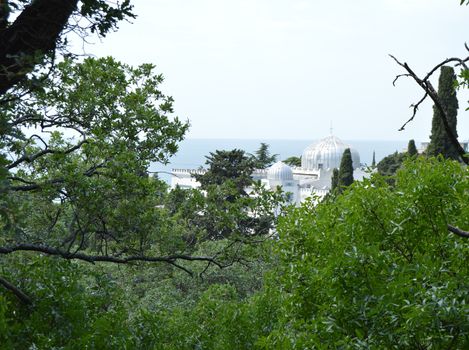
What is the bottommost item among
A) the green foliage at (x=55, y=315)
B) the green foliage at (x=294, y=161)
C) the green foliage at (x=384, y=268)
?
the green foliage at (x=55, y=315)

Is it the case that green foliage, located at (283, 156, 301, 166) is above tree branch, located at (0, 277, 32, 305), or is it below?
above

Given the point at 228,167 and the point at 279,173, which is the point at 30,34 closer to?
the point at 228,167

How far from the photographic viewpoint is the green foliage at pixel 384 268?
4695 millimetres

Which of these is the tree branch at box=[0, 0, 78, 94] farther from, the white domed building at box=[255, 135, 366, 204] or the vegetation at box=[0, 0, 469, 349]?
the white domed building at box=[255, 135, 366, 204]

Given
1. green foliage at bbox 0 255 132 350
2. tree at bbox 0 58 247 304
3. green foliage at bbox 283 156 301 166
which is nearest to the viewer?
green foliage at bbox 0 255 132 350

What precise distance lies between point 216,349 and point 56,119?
3406 millimetres

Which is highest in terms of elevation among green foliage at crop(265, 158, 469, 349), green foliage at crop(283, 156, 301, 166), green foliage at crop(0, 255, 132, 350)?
green foliage at crop(283, 156, 301, 166)

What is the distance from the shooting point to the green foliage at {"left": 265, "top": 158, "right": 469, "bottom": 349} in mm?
4695

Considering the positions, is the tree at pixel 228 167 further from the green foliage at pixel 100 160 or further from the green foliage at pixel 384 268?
the green foliage at pixel 384 268

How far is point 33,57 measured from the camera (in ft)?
12.9

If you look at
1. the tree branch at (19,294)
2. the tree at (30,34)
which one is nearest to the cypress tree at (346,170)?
the tree branch at (19,294)

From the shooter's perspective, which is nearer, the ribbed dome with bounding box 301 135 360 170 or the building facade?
the building facade

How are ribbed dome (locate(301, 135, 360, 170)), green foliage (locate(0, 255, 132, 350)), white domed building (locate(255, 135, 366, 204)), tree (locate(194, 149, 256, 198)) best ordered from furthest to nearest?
ribbed dome (locate(301, 135, 360, 170))
white domed building (locate(255, 135, 366, 204))
tree (locate(194, 149, 256, 198))
green foliage (locate(0, 255, 132, 350))

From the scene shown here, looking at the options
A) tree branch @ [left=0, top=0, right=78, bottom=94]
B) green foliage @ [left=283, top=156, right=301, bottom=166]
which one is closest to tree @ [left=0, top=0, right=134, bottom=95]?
tree branch @ [left=0, top=0, right=78, bottom=94]
